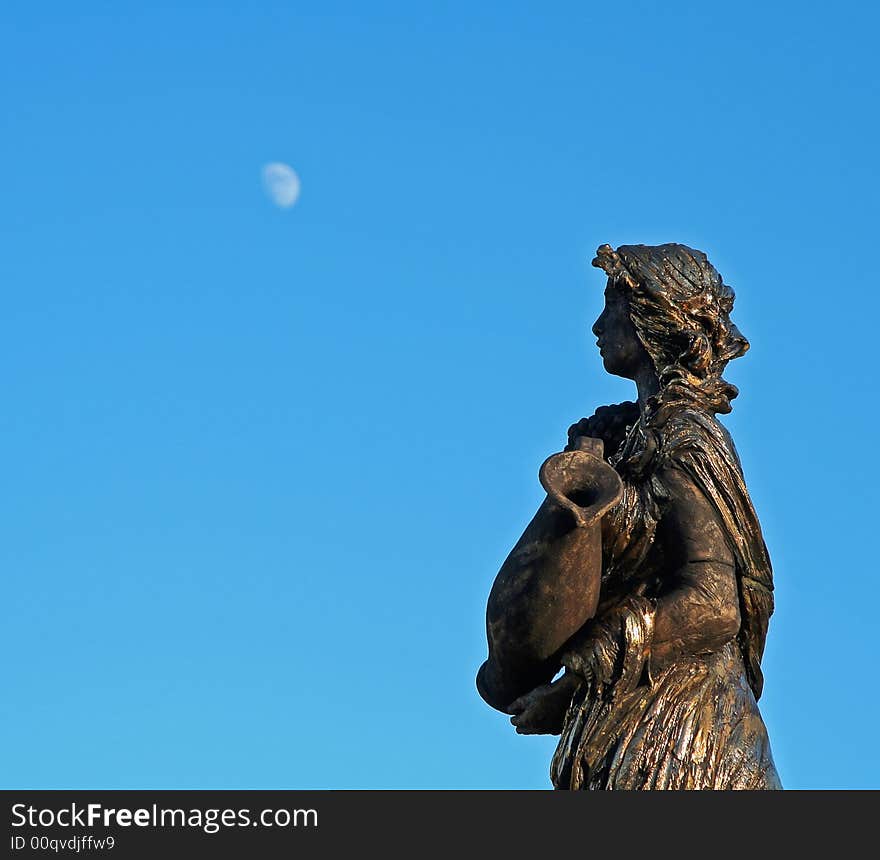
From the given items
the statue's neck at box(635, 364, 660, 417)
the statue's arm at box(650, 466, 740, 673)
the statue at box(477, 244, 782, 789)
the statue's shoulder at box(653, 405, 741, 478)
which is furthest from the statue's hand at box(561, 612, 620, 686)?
the statue's neck at box(635, 364, 660, 417)

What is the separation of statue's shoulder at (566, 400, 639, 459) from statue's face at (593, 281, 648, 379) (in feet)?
0.91

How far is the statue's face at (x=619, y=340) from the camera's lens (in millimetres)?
12180

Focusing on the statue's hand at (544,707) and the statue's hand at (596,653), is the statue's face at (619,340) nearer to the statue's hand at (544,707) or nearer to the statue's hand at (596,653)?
the statue's hand at (596,653)

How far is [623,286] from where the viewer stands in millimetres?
12156

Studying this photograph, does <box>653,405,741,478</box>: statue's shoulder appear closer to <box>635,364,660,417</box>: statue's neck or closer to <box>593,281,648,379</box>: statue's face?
<box>635,364,660,417</box>: statue's neck

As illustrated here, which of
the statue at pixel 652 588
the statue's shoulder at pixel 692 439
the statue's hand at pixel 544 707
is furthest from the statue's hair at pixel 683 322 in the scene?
the statue's hand at pixel 544 707

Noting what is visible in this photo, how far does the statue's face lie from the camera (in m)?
12.2

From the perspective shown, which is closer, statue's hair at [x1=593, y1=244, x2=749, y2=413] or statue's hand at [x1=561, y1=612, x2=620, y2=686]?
statue's hand at [x1=561, y1=612, x2=620, y2=686]

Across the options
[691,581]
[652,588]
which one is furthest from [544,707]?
[691,581]
